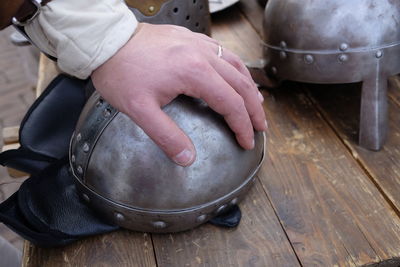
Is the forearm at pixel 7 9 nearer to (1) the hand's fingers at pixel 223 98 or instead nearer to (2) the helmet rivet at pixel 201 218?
(1) the hand's fingers at pixel 223 98

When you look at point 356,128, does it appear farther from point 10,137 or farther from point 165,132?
point 10,137

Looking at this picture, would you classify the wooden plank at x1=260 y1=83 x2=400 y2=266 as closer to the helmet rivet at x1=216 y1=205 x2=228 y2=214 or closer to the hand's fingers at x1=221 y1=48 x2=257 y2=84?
the helmet rivet at x1=216 y1=205 x2=228 y2=214

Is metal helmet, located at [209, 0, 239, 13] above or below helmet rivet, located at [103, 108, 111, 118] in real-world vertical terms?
below

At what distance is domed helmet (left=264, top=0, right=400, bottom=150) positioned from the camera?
2.89 ft

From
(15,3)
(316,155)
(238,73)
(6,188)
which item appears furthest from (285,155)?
(6,188)

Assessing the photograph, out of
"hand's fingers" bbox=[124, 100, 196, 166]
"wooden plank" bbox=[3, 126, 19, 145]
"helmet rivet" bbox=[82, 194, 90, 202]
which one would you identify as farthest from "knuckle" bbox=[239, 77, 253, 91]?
"wooden plank" bbox=[3, 126, 19, 145]

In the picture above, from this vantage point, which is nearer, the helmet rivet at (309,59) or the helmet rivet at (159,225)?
the helmet rivet at (159,225)

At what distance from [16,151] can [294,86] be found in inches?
25.4

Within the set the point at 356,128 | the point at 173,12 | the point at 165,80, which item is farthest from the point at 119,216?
the point at 356,128

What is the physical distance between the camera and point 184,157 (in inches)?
25.7

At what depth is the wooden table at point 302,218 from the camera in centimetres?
76

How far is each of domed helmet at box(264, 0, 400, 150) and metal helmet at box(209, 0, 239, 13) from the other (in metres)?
0.50

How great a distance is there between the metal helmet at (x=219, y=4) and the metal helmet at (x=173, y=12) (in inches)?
15.4

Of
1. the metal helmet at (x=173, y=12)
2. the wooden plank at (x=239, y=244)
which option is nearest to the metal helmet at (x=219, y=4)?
the metal helmet at (x=173, y=12)
